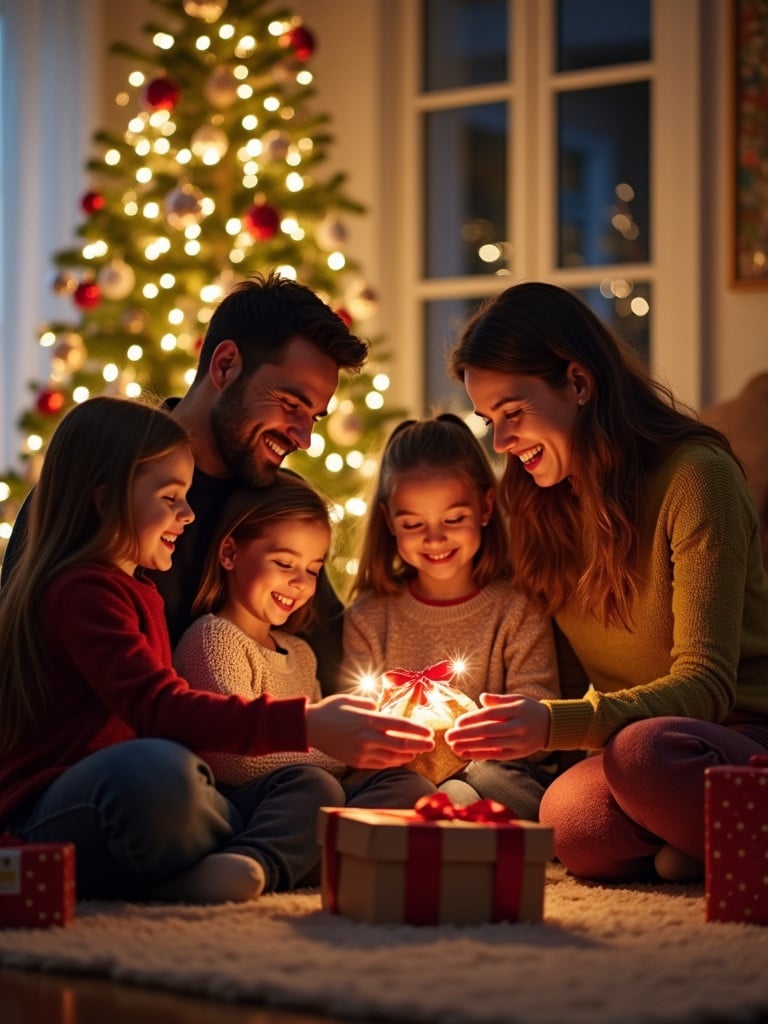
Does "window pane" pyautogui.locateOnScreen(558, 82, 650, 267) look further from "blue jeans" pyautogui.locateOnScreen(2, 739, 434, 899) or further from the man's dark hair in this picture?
"blue jeans" pyautogui.locateOnScreen(2, 739, 434, 899)

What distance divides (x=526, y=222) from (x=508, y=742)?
10.8 ft

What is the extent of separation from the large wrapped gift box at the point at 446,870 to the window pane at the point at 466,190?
3558mm

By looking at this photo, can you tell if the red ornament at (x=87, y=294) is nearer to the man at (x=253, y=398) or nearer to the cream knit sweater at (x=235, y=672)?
the man at (x=253, y=398)

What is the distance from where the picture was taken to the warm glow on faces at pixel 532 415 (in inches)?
96.8

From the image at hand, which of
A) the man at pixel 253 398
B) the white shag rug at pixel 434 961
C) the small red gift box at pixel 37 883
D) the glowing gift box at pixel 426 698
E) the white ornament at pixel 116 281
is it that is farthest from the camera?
the white ornament at pixel 116 281

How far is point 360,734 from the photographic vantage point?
6.68ft

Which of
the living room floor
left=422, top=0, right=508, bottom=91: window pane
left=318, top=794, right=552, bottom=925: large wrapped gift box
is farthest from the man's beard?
left=422, top=0, right=508, bottom=91: window pane

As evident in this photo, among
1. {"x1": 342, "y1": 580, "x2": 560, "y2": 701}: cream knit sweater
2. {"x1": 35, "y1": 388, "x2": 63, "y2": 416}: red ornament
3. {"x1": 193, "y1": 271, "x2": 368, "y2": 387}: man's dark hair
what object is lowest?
{"x1": 342, "y1": 580, "x2": 560, "y2": 701}: cream knit sweater

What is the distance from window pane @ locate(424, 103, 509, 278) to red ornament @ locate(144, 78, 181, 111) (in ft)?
4.31

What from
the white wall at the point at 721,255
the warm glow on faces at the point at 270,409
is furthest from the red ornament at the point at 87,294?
the white wall at the point at 721,255

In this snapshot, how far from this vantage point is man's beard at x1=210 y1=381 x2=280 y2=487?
264 centimetres

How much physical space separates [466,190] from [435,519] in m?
2.91

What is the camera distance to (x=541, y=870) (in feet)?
6.30

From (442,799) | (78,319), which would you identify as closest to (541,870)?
(442,799)
